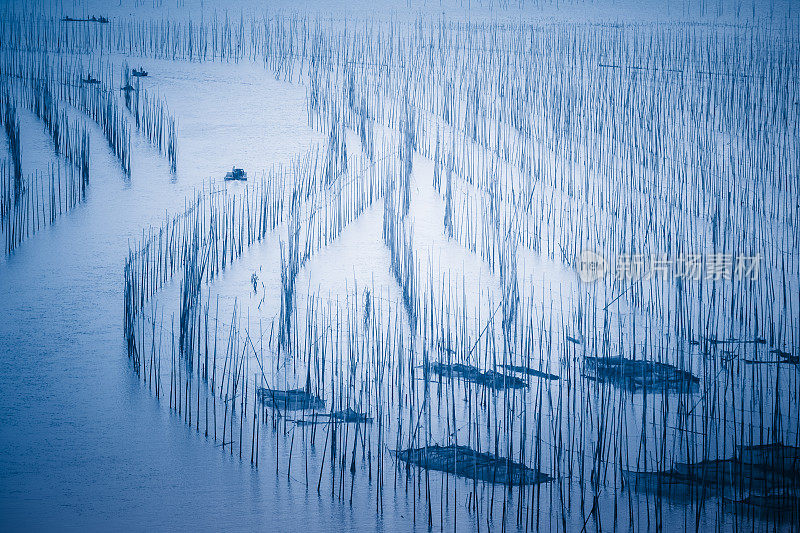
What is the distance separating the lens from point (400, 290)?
2697 mm

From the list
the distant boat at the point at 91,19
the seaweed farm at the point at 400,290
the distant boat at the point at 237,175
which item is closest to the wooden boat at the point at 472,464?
the seaweed farm at the point at 400,290

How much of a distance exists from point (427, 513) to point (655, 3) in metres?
5.36

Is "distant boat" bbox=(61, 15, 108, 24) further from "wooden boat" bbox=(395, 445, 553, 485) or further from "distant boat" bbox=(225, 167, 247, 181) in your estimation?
"wooden boat" bbox=(395, 445, 553, 485)

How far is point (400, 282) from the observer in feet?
9.00

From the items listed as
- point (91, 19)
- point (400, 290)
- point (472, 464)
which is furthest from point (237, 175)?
point (91, 19)

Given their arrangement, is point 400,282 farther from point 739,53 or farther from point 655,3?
point 655,3

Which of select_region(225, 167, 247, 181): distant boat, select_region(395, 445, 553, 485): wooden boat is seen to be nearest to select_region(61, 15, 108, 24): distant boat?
select_region(225, 167, 247, 181): distant boat

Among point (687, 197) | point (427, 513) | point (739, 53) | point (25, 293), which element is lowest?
point (427, 513)

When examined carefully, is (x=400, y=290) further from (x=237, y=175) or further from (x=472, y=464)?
(x=237, y=175)

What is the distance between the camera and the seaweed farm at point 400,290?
1780mm

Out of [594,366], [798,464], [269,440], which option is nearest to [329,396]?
[269,440]

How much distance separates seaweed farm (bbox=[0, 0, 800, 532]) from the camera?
1.78 meters

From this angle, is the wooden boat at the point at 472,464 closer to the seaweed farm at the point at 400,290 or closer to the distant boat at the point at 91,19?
the seaweed farm at the point at 400,290

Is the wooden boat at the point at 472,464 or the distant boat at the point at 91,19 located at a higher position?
the distant boat at the point at 91,19
